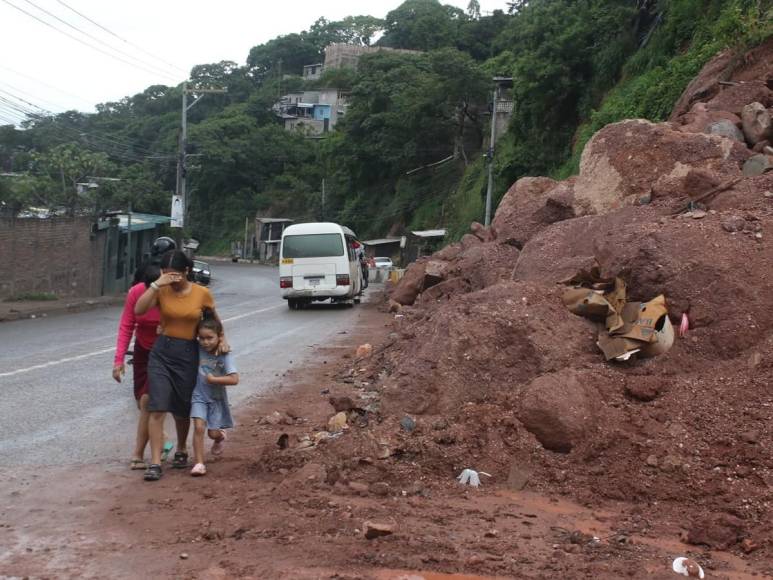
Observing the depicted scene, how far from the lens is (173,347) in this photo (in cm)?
639

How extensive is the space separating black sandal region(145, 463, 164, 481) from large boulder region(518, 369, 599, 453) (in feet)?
8.86

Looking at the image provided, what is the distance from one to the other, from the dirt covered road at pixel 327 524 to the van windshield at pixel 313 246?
19.0 m

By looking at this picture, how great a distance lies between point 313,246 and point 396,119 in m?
A: 36.4

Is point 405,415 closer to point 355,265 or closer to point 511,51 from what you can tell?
point 355,265

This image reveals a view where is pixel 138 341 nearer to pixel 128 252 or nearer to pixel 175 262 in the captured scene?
pixel 175 262

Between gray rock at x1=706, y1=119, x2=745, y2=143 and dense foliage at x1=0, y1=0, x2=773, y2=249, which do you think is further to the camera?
dense foliage at x1=0, y1=0, x2=773, y2=249

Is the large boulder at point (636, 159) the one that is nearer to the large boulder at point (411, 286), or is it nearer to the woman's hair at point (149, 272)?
the woman's hair at point (149, 272)

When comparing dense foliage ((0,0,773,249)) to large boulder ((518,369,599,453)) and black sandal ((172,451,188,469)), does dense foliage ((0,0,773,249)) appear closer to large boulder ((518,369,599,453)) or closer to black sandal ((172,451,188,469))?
large boulder ((518,369,599,453))

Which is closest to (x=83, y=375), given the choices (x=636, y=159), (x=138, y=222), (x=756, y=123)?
A: (x=636, y=159)

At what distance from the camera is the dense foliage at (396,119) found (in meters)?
29.1

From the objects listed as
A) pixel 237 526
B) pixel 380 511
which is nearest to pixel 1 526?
pixel 237 526

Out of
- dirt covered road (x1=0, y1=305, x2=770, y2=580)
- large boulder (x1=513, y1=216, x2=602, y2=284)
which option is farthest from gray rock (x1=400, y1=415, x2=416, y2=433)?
large boulder (x1=513, y1=216, x2=602, y2=284)

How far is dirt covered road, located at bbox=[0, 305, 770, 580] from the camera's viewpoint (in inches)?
177

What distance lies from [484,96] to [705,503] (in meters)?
52.2
